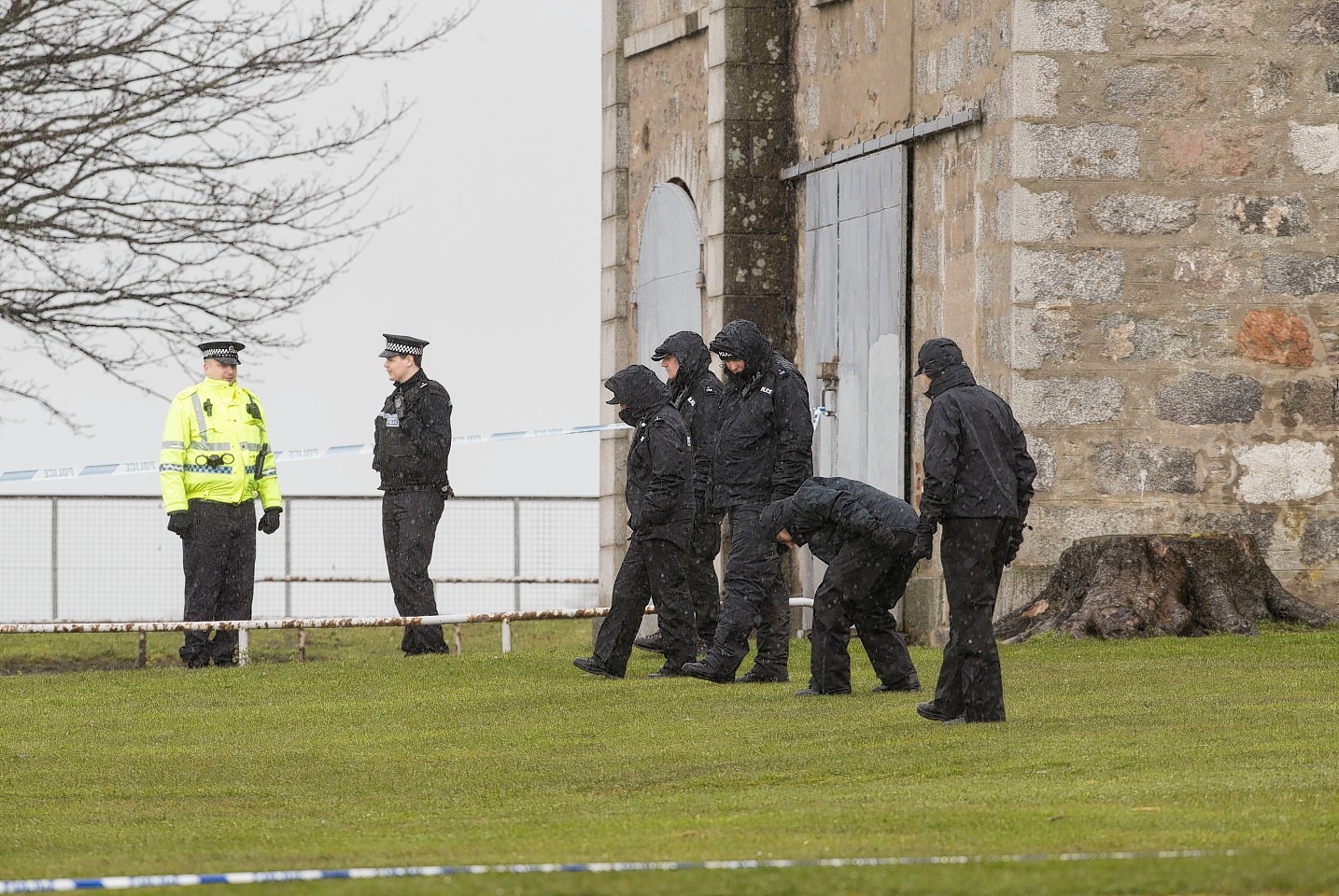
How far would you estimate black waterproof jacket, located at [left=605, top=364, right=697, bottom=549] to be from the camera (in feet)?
40.8

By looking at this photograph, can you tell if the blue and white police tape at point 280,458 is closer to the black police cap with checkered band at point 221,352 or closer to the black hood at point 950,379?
the black police cap with checkered band at point 221,352

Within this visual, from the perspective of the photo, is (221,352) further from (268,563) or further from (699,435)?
(268,563)

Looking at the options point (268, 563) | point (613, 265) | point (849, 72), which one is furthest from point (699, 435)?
point (268, 563)

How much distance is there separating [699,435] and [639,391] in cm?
77

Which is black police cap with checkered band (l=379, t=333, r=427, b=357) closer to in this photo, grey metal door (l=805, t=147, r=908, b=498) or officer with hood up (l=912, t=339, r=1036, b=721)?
grey metal door (l=805, t=147, r=908, b=498)

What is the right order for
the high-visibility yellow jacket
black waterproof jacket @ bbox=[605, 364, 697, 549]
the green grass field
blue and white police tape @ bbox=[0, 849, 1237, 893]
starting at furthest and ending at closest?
1. the high-visibility yellow jacket
2. black waterproof jacket @ bbox=[605, 364, 697, 549]
3. the green grass field
4. blue and white police tape @ bbox=[0, 849, 1237, 893]

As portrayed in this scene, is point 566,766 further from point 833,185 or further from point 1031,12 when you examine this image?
point 833,185

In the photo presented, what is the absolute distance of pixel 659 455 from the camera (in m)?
12.4

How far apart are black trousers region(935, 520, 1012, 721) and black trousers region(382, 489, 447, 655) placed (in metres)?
5.98

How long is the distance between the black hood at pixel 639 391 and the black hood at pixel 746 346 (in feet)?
1.64

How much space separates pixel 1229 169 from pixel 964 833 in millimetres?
9018

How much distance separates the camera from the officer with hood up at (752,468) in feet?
39.5

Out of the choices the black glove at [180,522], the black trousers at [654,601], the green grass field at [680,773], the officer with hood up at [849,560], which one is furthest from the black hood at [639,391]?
the black glove at [180,522]

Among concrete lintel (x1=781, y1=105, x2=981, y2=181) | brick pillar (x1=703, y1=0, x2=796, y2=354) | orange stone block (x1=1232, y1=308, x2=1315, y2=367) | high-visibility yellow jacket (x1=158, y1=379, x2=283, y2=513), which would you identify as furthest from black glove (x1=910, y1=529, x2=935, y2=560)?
brick pillar (x1=703, y1=0, x2=796, y2=354)
